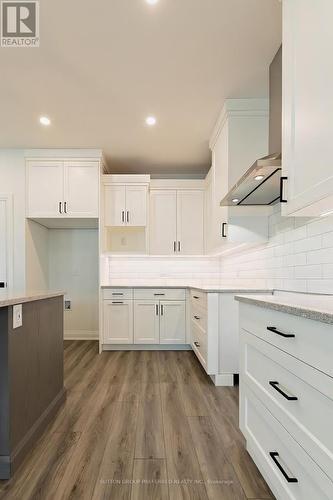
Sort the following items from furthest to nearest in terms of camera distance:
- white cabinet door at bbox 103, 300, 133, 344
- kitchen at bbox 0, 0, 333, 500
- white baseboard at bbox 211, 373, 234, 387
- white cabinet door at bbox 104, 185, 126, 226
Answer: white cabinet door at bbox 104, 185, 126, 226 < white cabinet door at bbox 103, 300, 133, 344 < white baseboard at bbox 211, 373, 234, 387 < kitchen at bbox 0, 0, 333, 500

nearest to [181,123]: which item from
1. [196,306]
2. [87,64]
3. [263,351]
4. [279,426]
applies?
[87,64]

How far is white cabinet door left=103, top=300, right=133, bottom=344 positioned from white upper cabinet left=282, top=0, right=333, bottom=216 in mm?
3030

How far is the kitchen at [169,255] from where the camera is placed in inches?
56.9

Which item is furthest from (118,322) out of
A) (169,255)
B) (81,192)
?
(81,192)

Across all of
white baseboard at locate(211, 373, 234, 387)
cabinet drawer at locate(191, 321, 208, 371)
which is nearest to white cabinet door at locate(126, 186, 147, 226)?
cabinet drawer at locate(191, 321, 208, 371)

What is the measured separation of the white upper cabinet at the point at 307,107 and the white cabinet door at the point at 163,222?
3230mm

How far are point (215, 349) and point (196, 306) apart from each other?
0.80 meters

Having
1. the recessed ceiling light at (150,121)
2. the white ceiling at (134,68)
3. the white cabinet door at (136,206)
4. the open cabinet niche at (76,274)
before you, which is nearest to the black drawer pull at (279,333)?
the white ceiling at (134,68)

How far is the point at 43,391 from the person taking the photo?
2.28 meters

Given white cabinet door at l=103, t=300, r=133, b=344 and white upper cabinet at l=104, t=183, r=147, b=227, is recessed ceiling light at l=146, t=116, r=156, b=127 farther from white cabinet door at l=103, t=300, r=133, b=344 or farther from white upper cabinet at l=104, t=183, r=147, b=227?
white cabinet door at l=103, t=300, r=133, b=344

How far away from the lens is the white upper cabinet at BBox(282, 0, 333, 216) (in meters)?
1.32

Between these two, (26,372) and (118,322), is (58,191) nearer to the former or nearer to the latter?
(118,322)

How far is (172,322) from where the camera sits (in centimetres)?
438

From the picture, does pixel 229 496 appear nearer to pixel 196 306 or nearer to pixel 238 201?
pixel 238 201
